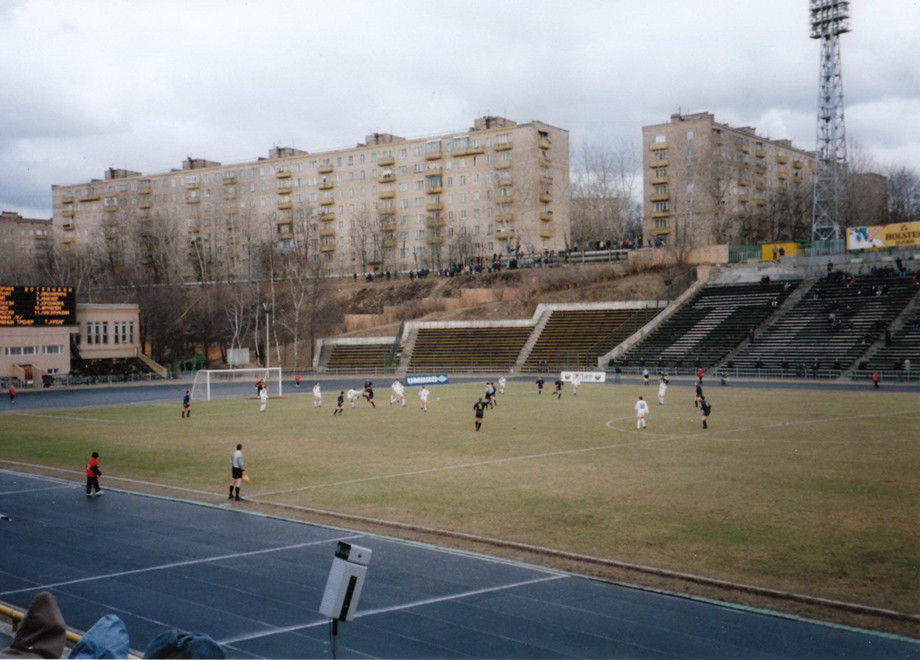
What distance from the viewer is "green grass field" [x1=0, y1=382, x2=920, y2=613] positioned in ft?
50.9

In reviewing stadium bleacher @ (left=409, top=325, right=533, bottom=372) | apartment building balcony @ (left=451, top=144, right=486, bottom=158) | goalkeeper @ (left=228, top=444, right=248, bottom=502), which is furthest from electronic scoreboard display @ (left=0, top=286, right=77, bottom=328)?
apartment building balcony @ (left=451, top=144, right=486, bottom=158)

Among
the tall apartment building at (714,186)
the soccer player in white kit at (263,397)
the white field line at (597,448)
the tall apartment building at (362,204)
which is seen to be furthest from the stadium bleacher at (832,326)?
the tall apartment building at (362,204)

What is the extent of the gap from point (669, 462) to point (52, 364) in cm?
6507

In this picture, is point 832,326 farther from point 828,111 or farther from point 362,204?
point 362,204

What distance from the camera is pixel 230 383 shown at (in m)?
71.2

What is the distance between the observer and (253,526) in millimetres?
18750

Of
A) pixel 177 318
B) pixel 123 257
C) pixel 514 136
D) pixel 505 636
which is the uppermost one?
pixel 514 136

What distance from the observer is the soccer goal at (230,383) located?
57375 mm

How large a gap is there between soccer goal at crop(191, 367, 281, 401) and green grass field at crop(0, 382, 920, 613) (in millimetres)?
11512

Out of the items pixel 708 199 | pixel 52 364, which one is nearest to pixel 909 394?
pixel 708 199

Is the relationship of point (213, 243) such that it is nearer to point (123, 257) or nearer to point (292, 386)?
point (123, 257)

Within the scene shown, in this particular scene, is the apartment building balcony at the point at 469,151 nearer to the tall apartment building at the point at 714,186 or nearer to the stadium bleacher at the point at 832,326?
the tall apartment building at the point at 714,186

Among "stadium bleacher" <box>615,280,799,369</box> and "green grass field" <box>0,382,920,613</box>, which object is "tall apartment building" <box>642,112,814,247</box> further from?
"green grass field" <box>0,382,920,613</box>

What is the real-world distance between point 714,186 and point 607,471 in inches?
3274
